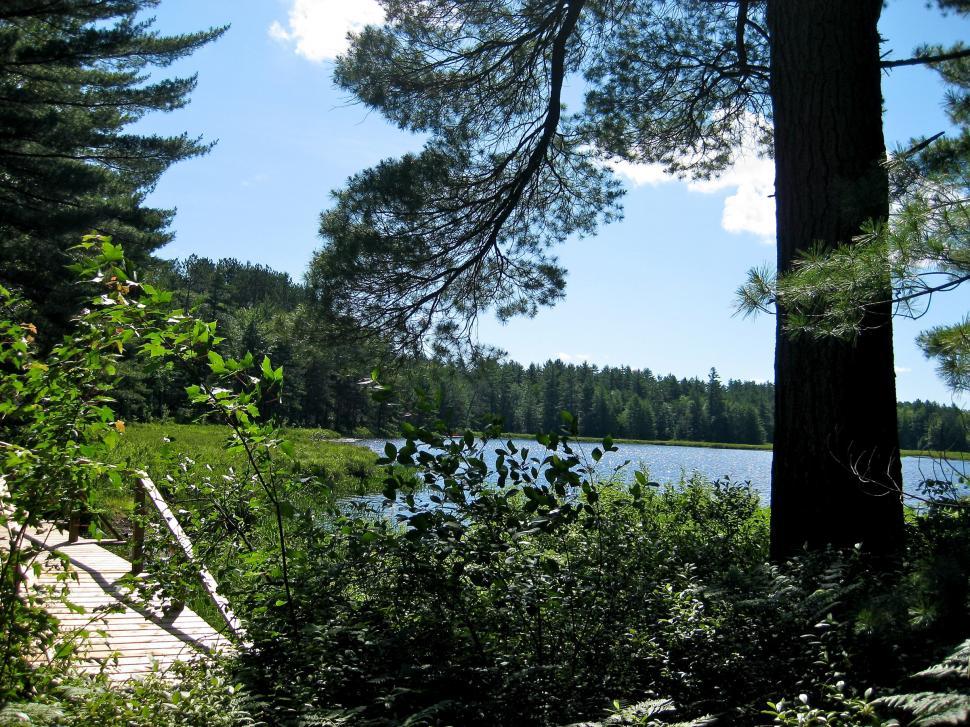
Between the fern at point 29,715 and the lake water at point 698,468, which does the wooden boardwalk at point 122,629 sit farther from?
the lake water at point 698,468

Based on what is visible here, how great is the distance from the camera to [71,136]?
532 inches

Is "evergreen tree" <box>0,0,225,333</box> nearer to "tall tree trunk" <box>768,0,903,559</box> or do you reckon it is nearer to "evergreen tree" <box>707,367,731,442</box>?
"tall tree trunk" <box>768,0,903,559</box>

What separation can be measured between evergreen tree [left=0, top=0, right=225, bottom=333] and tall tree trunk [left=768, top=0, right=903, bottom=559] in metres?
12.3

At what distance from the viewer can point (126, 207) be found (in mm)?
15414

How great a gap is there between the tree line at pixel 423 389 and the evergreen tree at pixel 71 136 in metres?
2.84

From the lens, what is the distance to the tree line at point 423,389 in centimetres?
436

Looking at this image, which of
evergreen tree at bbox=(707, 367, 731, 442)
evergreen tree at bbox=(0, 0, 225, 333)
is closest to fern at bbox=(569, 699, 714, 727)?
evergreen tree at bbox=(0, 0, 225, 333)

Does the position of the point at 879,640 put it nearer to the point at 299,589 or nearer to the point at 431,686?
the point at 431,686

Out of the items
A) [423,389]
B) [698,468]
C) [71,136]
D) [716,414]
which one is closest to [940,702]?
[423,389]

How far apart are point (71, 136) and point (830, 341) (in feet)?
47.6

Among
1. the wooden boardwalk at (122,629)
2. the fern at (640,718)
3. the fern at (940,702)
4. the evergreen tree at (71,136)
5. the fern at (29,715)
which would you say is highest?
the evergreen tree at (71,136)

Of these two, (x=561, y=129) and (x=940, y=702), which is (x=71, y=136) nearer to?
(x=561, y=129)

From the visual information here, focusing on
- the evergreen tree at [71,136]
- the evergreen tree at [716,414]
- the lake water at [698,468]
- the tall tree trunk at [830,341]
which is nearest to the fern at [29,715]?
Answer: the lake water at [698,468]

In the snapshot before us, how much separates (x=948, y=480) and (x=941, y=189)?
197 cm
